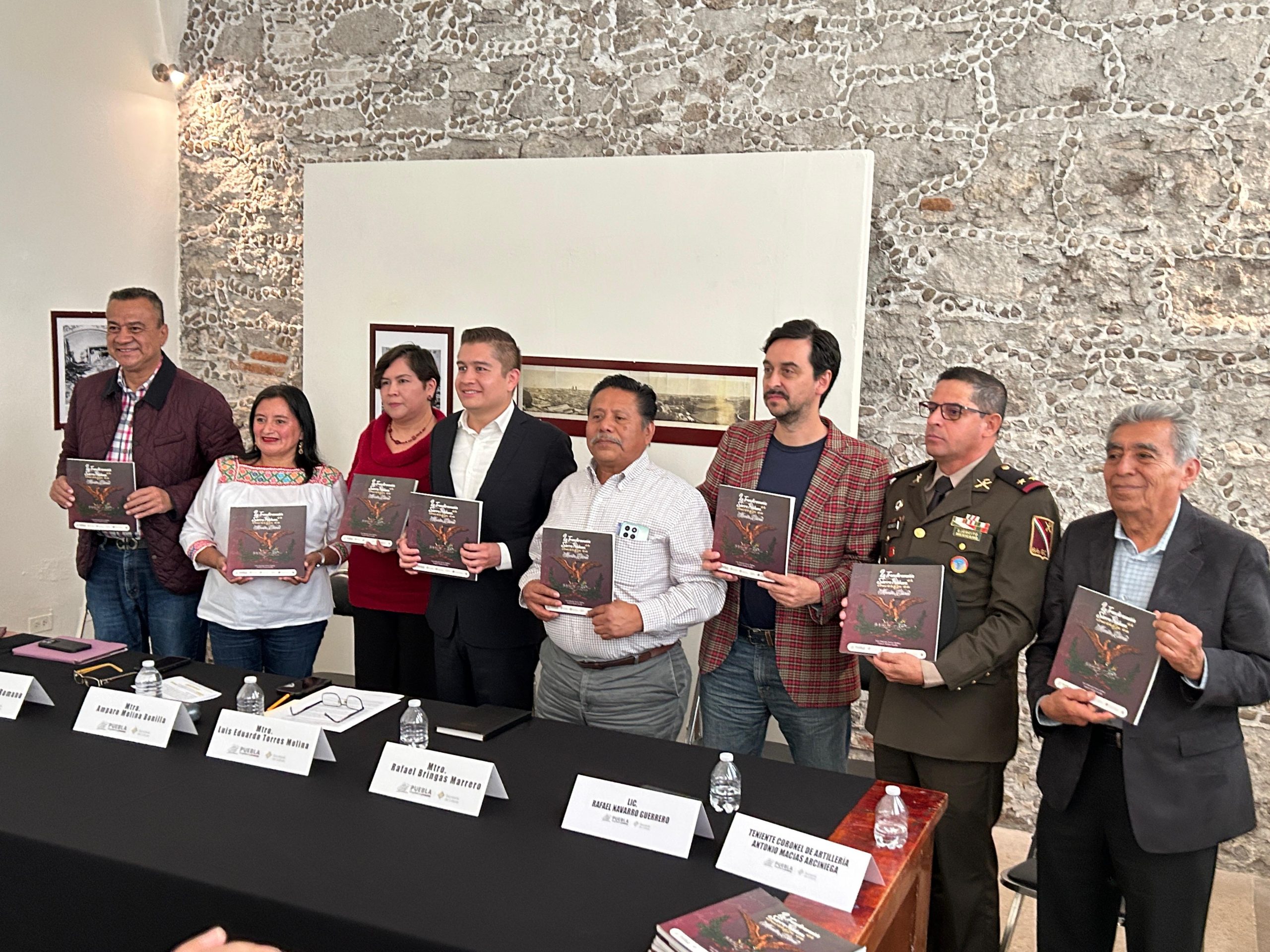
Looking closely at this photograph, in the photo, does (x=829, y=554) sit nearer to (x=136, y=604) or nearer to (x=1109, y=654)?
(x=1109, y=654)

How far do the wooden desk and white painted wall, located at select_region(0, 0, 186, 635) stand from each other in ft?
15.1

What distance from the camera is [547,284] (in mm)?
4914

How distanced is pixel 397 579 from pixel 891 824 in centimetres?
210

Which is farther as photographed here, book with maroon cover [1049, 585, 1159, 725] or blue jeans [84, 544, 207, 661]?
blue jeans [84, 544, 207, 661]

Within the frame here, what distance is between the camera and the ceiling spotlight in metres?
5.74

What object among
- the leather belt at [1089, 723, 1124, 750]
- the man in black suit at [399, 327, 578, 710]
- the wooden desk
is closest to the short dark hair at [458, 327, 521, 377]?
the man in black suit at [399, 327, 578, 710]

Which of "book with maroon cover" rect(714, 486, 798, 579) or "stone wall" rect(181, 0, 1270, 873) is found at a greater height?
"stone wall" rect(181, 0, 1270, 873)

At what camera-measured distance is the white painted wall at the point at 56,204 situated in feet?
16.6

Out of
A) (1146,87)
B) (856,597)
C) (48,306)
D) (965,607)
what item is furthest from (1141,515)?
(48,306)

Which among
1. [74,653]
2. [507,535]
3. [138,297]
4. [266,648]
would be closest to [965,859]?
[507,535]

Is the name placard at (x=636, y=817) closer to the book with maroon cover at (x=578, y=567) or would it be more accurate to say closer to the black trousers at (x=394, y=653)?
the book with maroon cover at (x=578, y=567)

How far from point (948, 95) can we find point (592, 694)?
2808 millimetres

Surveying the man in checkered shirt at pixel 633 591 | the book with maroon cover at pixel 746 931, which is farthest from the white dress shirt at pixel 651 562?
the book with maroon cover at pixel 746 931

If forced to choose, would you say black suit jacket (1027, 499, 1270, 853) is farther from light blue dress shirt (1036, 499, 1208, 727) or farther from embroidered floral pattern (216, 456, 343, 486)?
embroidered floral pattern (216, 456, 343, 486)
